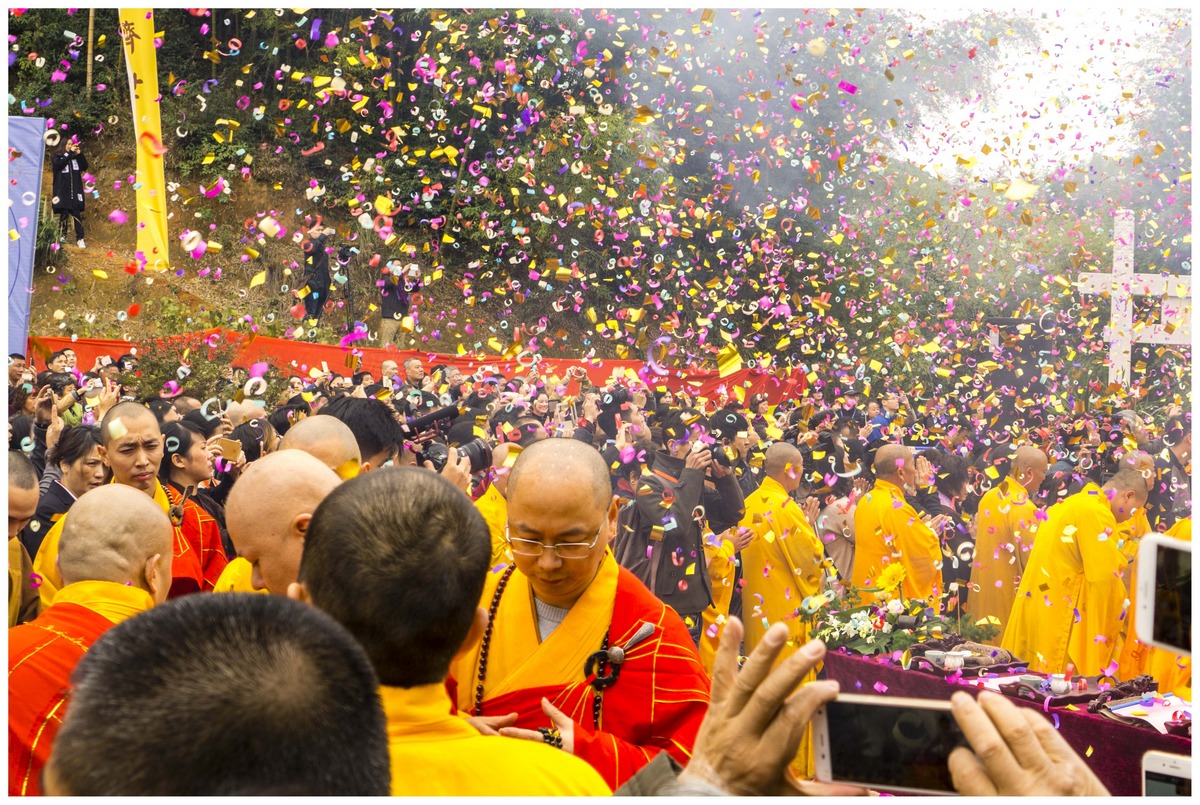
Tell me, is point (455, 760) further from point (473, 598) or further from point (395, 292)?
point (395, 292)

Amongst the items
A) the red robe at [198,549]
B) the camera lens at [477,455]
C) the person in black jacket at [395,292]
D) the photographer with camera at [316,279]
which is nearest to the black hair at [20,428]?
the red robe at [198,549]

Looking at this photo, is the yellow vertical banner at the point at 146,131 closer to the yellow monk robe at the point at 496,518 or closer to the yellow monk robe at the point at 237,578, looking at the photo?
the yellow monk robe at the point at 496,518

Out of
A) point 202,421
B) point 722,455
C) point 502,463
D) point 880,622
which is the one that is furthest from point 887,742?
point 202,421

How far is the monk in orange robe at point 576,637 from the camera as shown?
2.58 meters

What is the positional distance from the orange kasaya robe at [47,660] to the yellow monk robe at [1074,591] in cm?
519

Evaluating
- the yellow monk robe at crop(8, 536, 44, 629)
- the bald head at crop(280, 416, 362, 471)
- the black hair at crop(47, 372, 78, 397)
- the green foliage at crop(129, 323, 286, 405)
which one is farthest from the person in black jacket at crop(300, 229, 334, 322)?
the bald head at crop(280, 416, 362, 471)

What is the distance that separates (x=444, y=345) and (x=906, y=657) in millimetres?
12962

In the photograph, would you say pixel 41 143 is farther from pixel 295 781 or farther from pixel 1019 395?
pixel 1019 395

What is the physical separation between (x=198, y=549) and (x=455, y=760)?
3.38 m

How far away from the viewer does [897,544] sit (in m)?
6.28

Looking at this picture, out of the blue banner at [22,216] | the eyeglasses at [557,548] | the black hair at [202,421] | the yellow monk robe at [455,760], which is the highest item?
the blue banner at [22,216]

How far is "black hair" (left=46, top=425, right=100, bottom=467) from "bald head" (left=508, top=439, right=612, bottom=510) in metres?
3.09

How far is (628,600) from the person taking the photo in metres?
2.74

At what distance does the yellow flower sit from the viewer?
5.82 m
